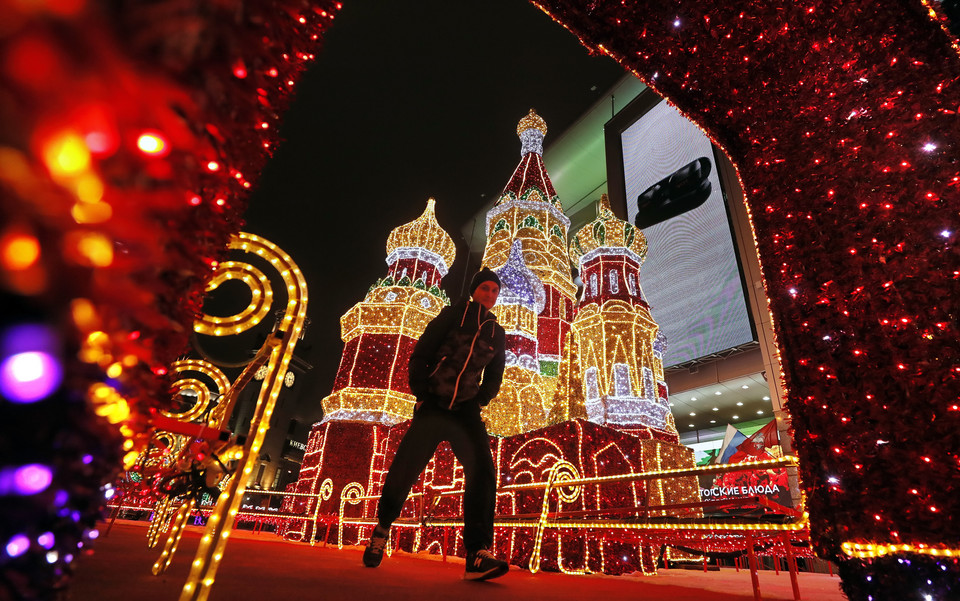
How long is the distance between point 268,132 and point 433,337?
1.86 meters

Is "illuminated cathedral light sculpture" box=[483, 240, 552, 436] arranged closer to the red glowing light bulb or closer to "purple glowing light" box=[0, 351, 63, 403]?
the red glowing light bulb

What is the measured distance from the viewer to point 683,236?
21.0 m

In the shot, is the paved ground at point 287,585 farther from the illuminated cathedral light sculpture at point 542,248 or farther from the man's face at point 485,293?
the illuminated cathedral light sculpture at point 542,248

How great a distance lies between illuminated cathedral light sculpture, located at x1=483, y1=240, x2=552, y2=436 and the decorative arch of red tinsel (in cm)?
496

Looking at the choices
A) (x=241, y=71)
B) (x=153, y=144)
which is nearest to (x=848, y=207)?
(x=241, y=71)

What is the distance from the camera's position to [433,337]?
3.07m

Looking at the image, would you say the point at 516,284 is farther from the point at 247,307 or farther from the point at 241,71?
the point at 241,71

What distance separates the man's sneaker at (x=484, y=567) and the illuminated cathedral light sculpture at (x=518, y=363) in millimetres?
4619

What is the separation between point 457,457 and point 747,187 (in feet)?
9.24

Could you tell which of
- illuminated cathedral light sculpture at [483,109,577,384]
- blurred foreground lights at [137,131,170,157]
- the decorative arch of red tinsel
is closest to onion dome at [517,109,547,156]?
illuminated cathedral light sculpture at [483,109,577,384]

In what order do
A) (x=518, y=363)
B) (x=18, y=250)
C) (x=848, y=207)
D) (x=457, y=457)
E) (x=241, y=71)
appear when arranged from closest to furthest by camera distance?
(x=18, y=250) < (x=241, y=71) < (x=848, y=207) < (x=457, y=457) < (x=518, y=363)

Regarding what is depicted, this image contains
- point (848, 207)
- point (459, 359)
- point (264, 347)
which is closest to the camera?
point (264, 347)

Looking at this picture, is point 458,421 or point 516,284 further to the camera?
point 516,284

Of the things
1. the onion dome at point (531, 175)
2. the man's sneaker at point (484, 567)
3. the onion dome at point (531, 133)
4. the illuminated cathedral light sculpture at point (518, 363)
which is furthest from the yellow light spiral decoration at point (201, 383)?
the onion dome at point (531, 133)
